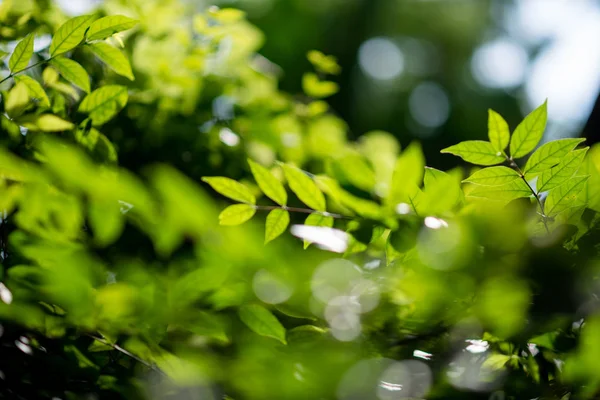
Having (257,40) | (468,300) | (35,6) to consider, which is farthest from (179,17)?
(468,300)

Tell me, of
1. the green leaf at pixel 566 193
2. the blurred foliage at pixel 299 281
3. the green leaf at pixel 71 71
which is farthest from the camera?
the green leaf at pixel 71 71

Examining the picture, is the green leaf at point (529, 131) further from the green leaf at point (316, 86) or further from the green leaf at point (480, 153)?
the green leaf at point (316, 86)

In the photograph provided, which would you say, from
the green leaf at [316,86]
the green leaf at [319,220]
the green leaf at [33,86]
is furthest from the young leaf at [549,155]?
the green leaf at [316,86]

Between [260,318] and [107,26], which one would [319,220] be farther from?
[107,26]

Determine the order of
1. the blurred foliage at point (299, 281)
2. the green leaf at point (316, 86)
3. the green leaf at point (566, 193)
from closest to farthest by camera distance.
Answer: the blurred foliage at point (299, 281) → the green leaf at point (566, 193) → the green leaf at point (316, 86)

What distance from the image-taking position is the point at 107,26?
0.62 metres

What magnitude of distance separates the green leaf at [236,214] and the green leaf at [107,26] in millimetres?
276

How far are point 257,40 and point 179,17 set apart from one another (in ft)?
0.81

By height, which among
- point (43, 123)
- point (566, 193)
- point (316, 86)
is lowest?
point (316, 86)

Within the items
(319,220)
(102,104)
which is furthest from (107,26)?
(319,220)

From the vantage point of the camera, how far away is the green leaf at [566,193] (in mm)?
552

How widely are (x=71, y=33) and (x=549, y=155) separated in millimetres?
639

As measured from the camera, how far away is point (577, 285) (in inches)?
17.4

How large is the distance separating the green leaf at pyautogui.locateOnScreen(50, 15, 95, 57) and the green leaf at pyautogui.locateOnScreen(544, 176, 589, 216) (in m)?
0.63
